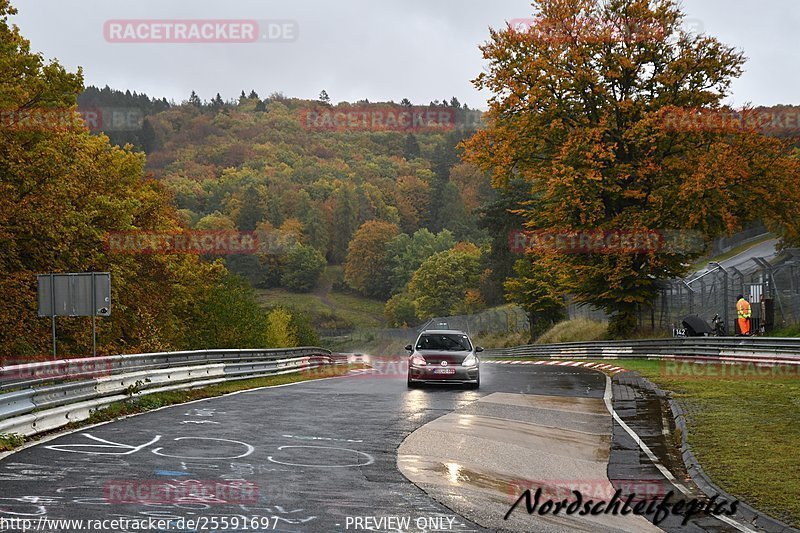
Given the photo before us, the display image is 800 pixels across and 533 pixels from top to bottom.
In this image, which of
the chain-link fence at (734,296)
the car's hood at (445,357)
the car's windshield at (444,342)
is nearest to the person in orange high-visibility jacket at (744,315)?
the chain-link fence at (734,296)

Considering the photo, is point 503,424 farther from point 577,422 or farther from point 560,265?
point 560,265

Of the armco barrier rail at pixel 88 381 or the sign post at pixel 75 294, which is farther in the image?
the sign post at pixel 75 294

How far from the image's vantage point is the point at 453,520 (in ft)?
27.5

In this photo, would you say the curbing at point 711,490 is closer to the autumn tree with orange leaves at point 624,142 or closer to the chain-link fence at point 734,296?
the chain-link fence at point 734,296

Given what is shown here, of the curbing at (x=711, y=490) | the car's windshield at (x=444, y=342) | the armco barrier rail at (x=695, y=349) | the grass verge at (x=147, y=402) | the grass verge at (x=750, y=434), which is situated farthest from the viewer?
the armco barrier rail at (x=695, y=349)

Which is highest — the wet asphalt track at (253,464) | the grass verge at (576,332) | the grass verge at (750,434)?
the wet asphalt track at (253,464)

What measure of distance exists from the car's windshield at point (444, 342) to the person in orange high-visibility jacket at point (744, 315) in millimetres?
14865

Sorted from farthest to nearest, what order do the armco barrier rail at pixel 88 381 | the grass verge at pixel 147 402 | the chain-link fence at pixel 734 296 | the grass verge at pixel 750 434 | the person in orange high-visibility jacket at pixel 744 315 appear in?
1. the person in orange high-visibility jacket at pixel 744 315
2. the chain-link fence at pixel 734 296
3. the armco barrier rail at pixel 88 381
4. the grass verge at pixel 147 402
5. the grass verge at pixel 750 434

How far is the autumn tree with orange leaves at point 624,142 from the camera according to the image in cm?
3834

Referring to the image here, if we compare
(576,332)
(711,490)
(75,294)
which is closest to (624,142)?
(576,332)

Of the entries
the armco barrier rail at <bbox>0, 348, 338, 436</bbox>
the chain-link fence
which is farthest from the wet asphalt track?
the chain-link fence

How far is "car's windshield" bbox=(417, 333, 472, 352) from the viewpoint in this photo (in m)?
24.2

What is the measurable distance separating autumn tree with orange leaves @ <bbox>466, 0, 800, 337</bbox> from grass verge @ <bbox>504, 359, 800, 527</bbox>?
15.8 meters

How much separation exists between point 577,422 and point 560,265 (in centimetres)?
2708
